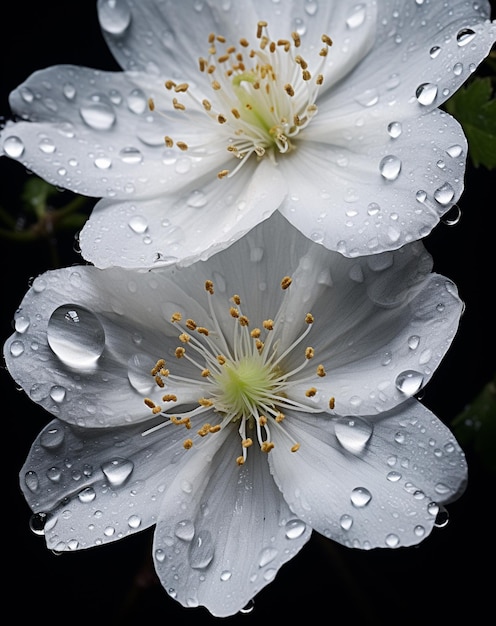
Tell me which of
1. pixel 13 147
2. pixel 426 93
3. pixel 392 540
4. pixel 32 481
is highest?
pixel 13 147

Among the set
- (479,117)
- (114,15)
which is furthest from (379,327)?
A: (114,15)

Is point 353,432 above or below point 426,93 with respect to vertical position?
below

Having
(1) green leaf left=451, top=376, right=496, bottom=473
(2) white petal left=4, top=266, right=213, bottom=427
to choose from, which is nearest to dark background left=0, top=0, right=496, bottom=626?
(1) green leaf left=451, top=376, right=496, bottom=473

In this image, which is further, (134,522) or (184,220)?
(184,220)

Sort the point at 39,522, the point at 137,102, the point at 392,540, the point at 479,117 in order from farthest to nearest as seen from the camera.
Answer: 1. the point at 137,102
2. the point at 479,117
3. the point at 39,522
4. the point at 392,540

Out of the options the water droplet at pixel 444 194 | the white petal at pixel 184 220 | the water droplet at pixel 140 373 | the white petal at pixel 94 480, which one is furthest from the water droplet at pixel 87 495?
the water droplet at pixel 444 194

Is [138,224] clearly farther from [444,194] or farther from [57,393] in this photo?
[444,194]
